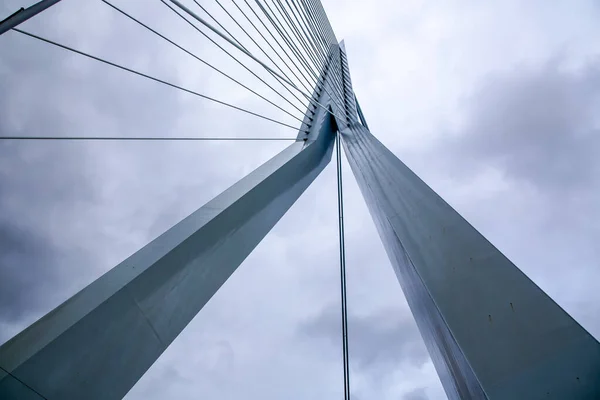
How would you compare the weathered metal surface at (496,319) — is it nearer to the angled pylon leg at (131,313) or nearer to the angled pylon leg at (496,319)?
the angled pylon leg at (496,319)

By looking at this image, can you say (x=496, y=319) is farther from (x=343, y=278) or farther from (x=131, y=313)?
(x=343, y=278)

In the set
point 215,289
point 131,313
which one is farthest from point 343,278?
point 131,313

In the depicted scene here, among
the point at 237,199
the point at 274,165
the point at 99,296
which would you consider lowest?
the point at 99,296

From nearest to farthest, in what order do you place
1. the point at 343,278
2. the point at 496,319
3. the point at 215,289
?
the point at 496,319 < the point at 215,289 < the point at 343,278

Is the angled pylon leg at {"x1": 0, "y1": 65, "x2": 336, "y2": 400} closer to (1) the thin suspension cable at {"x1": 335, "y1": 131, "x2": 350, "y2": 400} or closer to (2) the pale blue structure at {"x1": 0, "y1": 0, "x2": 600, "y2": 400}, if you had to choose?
(2) the pale blue structure at {"x1": 0, "y1": 0, "x2": 600, "y2": 400}

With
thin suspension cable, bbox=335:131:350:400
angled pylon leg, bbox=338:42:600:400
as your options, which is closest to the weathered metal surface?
angled pylon leg, bbox=338:42:600:400

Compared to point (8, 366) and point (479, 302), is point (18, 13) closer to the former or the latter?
point (8, 366)

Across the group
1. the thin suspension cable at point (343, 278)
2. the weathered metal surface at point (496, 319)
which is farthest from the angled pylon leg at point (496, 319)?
the thin suspension cable at point (343, 278)

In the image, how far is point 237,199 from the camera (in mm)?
4098

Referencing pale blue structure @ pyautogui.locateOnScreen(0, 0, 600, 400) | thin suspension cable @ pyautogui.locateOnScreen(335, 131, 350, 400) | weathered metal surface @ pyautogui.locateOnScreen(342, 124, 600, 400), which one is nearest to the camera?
weathered metal surface @ pyautogui.locateOnScreen(342, 124, 600, 400)

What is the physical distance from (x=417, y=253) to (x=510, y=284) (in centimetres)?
85

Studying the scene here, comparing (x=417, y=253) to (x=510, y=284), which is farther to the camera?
(x=417, y=253)

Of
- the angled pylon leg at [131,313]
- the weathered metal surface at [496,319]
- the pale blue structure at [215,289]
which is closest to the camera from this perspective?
the weathered metal surface at [496,319]

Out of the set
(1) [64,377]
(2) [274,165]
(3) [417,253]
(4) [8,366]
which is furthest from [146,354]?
(2) [274,165]
